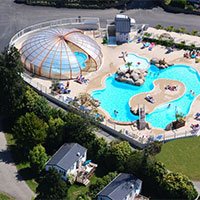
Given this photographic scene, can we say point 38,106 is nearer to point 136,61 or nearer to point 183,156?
point 183,156

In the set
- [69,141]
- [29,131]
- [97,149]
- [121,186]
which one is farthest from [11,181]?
[121,186]

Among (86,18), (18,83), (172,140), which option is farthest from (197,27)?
(18,83)

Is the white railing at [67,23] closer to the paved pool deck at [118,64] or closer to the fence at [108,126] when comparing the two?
the paved pool deck at [118,64]

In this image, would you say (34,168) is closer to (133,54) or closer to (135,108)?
(135,108)

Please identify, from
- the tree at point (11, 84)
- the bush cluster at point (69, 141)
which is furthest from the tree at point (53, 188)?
the tree at point (11, 84)

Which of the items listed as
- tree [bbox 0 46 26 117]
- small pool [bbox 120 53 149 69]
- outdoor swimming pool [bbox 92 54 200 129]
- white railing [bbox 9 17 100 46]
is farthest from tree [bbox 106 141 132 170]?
white railing [bbox 9 17 100 46]
